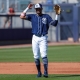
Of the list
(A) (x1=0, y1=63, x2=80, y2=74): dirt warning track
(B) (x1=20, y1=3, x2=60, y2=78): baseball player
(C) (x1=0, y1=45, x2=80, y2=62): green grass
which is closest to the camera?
(B) (x1=20, y1=3, x2=60, y2=78): baseball player

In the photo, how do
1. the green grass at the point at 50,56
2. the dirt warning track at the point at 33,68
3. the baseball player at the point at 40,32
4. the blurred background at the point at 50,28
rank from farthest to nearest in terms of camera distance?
1. the blurred background at the point at 50,28
2. the green grass at the point at 50,56
3. the dirt warning track at the point at 33,68
4. the baseball player at the point at 40,32

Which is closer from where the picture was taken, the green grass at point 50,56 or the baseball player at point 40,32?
the baseball player at point 40,32

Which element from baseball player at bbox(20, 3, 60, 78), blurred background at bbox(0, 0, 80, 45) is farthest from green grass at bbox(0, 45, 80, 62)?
blurred background at bbox(0, 0, 80, 45)

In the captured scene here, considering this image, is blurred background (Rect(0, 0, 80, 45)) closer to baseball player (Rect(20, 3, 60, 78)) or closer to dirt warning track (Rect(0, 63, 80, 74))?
dirt warning track (Rect(0, 63, 80, 74))

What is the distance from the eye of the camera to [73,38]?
31000 millimetres

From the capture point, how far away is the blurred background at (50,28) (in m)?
29.0

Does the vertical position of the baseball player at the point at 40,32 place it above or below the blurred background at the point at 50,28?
above

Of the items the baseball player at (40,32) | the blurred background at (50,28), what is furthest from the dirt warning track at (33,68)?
the blurred background at (50,28)

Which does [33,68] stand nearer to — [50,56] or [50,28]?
[50,56]

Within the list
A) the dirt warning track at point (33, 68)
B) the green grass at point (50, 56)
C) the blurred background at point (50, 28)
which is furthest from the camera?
the blurred background at point (50, 28)

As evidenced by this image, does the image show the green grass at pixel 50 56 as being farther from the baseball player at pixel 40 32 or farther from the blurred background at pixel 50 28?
the blurred background at pixel 50 28

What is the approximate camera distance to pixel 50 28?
3109cm

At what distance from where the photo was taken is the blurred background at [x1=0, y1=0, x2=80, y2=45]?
29000 millimetres

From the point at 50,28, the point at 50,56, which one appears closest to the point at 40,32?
the point at 50,56
